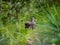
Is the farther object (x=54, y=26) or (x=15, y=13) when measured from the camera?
(x=15, y=13)

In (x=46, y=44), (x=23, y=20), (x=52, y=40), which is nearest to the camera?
(x=52, y=40)

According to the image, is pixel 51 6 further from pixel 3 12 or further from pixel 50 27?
pixel 50 27

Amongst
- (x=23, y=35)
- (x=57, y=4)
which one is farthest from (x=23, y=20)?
(x=57, y=4)

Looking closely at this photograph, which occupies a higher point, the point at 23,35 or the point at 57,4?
the point at 57,4

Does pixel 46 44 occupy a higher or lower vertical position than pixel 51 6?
lower

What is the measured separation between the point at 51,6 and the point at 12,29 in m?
0.72

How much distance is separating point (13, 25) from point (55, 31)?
0.87 m

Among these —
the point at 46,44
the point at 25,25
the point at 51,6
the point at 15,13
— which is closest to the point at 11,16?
the point at 15,13

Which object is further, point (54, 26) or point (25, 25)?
point (25, 25)

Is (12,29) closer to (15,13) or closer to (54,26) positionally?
(15,13)

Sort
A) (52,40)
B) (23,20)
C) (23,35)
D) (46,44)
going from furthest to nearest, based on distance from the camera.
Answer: (23,20) → (23,35) → (46,44) → (52,40)

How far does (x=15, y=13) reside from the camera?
3.36 m

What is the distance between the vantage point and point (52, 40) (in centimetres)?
240

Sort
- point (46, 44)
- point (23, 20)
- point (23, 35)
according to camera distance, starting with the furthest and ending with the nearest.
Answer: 1. point (23, 20)
2. point (23, 35)
3. point (46, 44)
